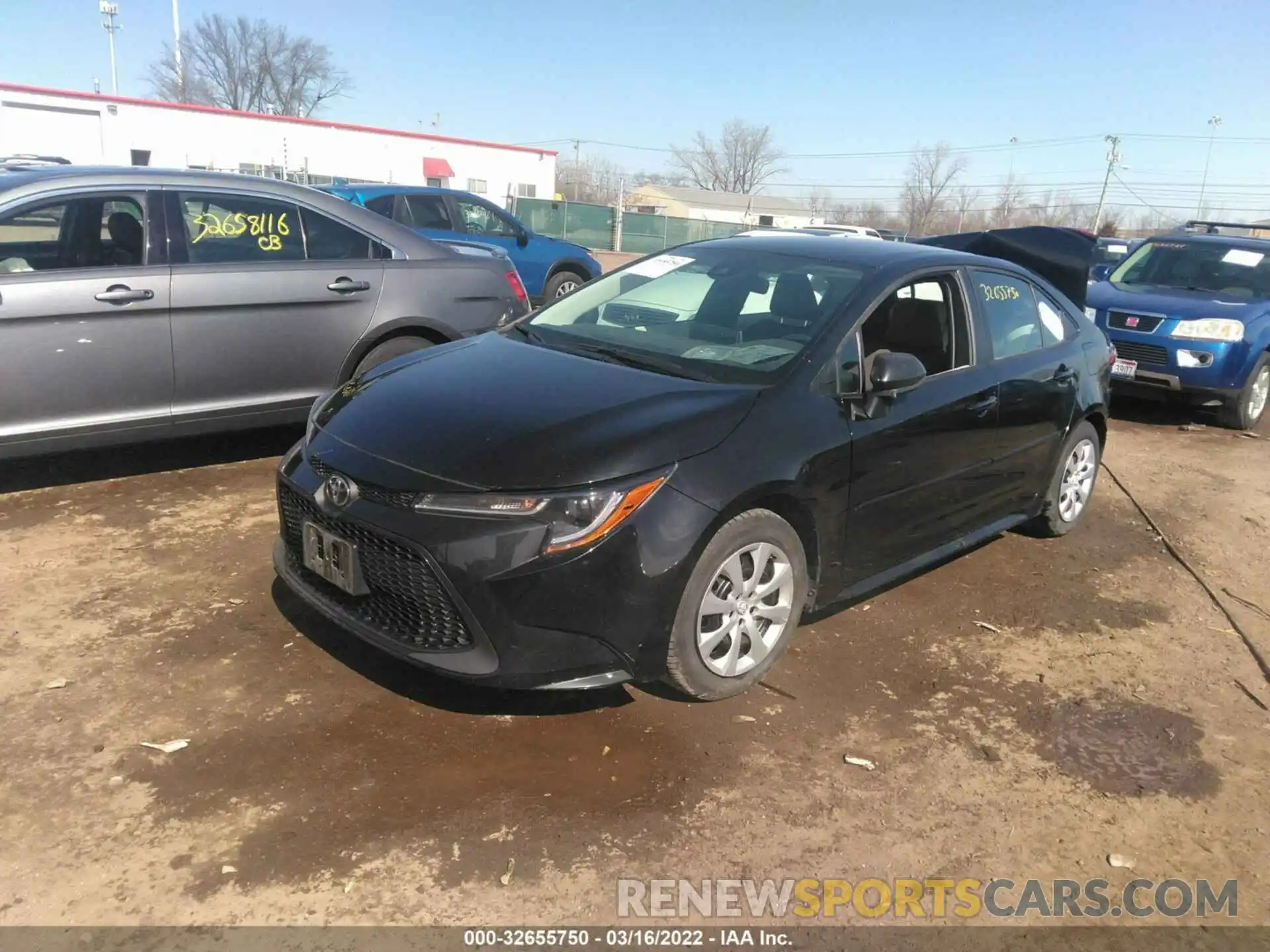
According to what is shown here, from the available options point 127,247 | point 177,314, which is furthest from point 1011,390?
point 127,247

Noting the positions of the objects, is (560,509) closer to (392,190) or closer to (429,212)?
(392,190)

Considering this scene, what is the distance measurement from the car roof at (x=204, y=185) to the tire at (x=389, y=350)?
517 mm

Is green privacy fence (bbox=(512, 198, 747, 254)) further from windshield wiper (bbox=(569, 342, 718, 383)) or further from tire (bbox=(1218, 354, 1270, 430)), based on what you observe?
windshield wiper (bbox=(569, 342, 718, 383))

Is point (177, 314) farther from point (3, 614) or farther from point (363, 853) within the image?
point (363, 853)

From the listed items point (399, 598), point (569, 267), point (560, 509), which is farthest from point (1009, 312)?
point (569, 267)

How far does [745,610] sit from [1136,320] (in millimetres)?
7109

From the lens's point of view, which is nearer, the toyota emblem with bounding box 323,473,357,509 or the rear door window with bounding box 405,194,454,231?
the toyota emblem with bounding box 323,473,357,509

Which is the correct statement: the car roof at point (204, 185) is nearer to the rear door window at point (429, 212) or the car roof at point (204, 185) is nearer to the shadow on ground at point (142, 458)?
the shadow on ground at point (142, 458)

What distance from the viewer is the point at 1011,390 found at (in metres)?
4.48

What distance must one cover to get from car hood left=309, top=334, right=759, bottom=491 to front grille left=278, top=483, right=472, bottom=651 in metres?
0.20

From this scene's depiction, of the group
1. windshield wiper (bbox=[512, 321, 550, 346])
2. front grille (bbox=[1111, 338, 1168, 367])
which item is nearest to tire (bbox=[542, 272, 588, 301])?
front grille (bbox=[1111, 338, 1168, 367])

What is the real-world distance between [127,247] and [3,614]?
6.78 feet

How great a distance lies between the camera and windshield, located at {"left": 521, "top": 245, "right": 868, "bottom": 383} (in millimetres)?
3713

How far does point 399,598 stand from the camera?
300 centimetres
